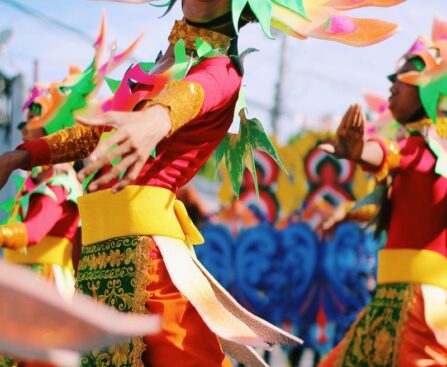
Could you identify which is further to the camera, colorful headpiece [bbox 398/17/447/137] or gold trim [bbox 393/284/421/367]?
colorful headpiece [bbox 398/17/447/137]

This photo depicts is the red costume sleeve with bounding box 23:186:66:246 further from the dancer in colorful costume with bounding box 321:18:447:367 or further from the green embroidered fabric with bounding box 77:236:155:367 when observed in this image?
the green embroidered fabric with bounding box 77:236:155:367

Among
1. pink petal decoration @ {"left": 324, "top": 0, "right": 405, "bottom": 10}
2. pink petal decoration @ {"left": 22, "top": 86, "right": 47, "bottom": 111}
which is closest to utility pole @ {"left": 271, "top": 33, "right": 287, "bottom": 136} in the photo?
pink petal decoration @ {"left": 22, "top": 86, "right": 47, "bottom": 111}

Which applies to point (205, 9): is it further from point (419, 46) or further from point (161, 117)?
point (419, 46)

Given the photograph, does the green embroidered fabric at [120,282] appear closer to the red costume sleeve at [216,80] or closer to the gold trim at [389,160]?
the red costume sleeve at [216,80]

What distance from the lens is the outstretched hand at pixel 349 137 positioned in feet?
10.4

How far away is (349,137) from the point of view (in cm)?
321

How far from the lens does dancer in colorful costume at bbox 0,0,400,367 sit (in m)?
2.39

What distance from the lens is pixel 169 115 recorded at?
2.18 m

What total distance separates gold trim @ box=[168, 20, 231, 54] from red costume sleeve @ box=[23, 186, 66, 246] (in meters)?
1.88

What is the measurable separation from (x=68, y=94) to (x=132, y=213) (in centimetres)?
231

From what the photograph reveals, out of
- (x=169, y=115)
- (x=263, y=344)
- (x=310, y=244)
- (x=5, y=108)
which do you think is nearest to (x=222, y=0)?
(x=169, y=115)

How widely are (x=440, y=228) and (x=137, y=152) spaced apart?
6.75ft

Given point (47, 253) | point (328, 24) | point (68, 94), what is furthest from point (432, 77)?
point (47, 253)

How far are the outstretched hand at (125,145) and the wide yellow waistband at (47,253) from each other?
2598 millimetres
